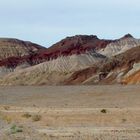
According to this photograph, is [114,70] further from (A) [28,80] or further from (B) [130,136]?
(B) [130,136]

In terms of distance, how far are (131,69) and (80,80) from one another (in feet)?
72.2

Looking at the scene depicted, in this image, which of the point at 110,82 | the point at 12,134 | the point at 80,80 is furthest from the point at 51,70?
the point at 12,134

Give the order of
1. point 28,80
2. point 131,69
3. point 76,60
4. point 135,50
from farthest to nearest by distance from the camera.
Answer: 1. point 76,60
2. point 28,80
3. point 135,50
4. point 131,69

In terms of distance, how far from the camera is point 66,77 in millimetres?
166625

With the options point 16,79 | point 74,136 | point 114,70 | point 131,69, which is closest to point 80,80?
point 114,70

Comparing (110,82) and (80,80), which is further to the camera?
(80,80)

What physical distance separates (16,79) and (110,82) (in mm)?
51580

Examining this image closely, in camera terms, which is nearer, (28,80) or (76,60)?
(28,80)

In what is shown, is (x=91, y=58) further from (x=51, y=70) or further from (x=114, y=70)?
(x=114, y=70)

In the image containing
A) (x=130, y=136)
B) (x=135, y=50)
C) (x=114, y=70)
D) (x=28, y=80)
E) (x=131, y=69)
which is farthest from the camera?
(x=28, y=80)

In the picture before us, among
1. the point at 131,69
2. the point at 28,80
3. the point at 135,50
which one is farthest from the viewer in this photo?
the point at 28,80

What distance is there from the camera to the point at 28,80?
577 feet

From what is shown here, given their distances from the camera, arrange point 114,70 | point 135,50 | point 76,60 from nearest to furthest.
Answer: point 114,70 < point 135,50 < point 76,60

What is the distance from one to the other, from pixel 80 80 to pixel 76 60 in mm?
38972
